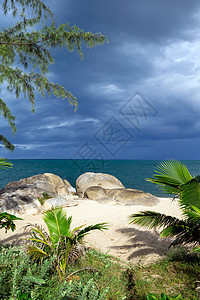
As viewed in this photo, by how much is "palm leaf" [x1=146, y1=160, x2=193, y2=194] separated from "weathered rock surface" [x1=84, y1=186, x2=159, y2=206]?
7.66 meters

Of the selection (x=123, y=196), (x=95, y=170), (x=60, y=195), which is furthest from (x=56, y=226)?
(x=95, y=170)

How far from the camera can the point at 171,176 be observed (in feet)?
13.2

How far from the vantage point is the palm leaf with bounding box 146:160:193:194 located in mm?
3975

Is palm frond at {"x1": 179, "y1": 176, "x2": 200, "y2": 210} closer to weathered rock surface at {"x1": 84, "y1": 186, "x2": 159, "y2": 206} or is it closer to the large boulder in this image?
weathered rock surface at {"x1": 84, "y1": 186, "x2": 159, "y2": 206}

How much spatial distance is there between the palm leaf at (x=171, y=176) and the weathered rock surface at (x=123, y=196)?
766 cm

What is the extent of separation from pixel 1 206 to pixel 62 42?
703 centimetres

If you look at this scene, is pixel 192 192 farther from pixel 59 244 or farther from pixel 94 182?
pixel 94 182

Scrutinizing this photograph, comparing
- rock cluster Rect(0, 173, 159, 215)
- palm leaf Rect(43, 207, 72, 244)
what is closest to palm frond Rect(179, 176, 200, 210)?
palm leaf Rect(43, 207, 72, 244)

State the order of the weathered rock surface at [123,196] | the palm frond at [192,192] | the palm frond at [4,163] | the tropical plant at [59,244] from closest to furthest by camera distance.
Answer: the tropical plant at [59,244] → the palm frond at [192,192] → the palm frond at [4,163] → the weathered rock surface at [123,196]

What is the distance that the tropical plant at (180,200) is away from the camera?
3.63 meters

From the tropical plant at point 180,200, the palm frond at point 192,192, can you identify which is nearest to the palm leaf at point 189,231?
the tropical plant at point 180,200

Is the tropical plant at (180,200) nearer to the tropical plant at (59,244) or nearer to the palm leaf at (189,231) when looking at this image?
the palm leaf at (189,231)

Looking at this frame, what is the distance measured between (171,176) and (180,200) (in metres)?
0.50

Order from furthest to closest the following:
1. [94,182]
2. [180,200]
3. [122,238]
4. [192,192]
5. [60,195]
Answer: [94,182] → [60,195] → [122,238] → [180,200] → [192,192]
